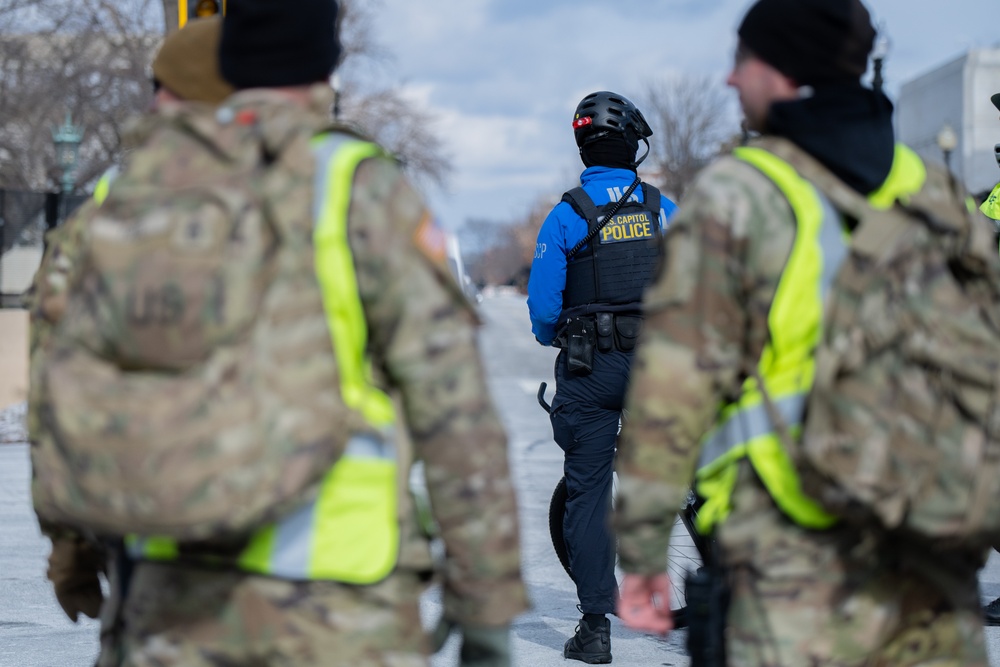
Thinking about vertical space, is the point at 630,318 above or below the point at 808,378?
below

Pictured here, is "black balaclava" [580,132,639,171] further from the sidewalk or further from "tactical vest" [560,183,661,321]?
the sidewalk

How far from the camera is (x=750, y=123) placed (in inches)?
111

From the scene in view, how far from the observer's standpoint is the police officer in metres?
5.31

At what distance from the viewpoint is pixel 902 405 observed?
241 cm

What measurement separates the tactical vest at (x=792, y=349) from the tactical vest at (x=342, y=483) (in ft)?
2.18

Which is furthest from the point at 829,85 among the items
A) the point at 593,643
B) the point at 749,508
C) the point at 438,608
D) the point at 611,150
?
the point at 438,608

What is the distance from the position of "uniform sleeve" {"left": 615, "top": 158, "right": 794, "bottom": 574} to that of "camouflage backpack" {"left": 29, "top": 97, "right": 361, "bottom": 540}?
62cm

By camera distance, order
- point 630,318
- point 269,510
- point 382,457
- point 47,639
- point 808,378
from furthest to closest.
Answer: point 47,639 < point 630,318 < point 808,378 < point 382,457 < point 269,510

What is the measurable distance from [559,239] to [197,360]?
328cm

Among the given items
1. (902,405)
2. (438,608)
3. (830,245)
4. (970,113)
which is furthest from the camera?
(970,113)

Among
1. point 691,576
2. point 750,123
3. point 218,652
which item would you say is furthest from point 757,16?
point 218,652

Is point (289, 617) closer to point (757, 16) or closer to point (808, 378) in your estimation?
point (808, 378)

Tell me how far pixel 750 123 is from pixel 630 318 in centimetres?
252

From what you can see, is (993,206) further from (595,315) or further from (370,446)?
(370,446)
